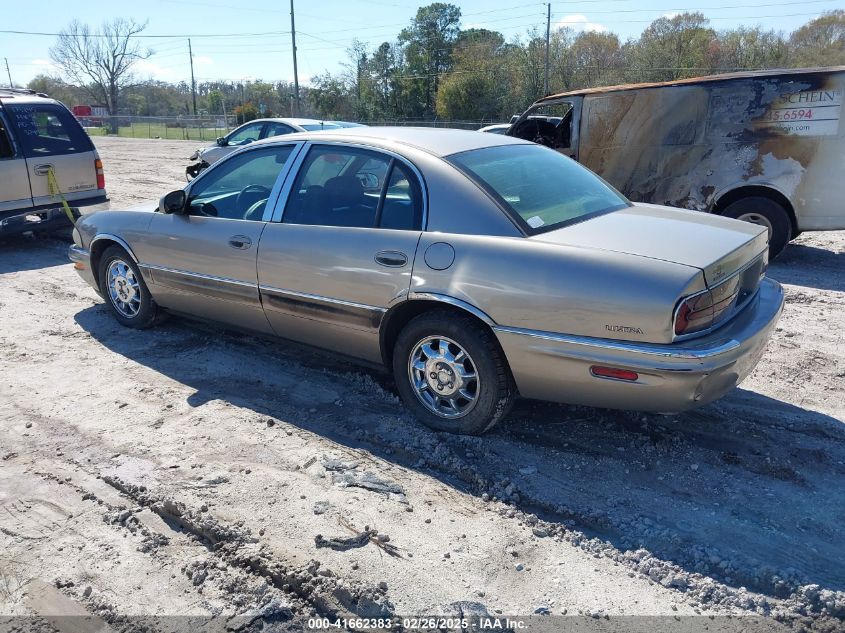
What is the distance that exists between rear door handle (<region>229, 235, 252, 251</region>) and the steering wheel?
162mm

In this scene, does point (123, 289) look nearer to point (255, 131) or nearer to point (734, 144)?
point (734, 144)

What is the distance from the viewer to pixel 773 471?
350cm

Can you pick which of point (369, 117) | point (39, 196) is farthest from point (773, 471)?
point (369, 117)

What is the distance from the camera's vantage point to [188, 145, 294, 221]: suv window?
15.2 ft

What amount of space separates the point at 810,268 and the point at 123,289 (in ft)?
24.0

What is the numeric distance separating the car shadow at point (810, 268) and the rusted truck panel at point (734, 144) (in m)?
0.35

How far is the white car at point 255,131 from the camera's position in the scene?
1220 centimetres

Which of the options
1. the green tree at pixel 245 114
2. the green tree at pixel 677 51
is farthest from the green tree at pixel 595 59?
the green tree at pixel 245 114

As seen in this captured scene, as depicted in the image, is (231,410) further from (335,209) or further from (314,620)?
(314,620)

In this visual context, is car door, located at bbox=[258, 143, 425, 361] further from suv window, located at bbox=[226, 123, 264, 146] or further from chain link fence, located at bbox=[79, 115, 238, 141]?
chain link fence, located at bbox=[79, 115, 238, 141]

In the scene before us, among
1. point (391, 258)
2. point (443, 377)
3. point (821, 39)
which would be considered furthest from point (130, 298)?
point (821, 39)

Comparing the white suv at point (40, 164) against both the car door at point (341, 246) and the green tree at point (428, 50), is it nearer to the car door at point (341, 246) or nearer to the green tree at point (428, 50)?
the car door at point (341, 246)

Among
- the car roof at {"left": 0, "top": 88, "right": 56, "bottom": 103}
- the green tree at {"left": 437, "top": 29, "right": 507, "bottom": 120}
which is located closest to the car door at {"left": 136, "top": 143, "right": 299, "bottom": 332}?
the car roof at {"left": 0, "top": 88, "right": 56, "bottom": 103}

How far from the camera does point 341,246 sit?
405cm
